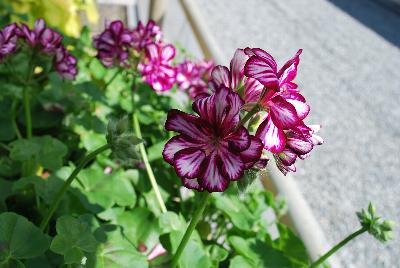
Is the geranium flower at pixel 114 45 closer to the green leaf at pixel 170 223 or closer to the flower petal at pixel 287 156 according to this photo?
the green leaf at pixel 170 223

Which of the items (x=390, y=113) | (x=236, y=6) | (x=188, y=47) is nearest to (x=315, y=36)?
(x=236, y=6)

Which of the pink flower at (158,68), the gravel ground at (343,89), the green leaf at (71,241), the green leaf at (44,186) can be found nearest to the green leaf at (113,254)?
the green leaf at (71,241)

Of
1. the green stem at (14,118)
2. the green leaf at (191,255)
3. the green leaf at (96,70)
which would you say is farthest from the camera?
the green leaf at (96,70)

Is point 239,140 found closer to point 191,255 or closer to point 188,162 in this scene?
point 188,162

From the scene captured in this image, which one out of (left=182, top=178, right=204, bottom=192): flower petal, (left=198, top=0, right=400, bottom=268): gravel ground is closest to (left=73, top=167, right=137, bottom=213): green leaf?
(left=182, top=178, right=204, bottom=192): flower petal

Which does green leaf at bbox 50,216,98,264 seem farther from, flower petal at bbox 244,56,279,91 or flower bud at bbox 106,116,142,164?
flower petal at bbox 244,56,279,91

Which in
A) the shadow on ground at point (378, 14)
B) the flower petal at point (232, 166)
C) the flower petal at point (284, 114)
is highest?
the shadow on ground at point (378, 14)

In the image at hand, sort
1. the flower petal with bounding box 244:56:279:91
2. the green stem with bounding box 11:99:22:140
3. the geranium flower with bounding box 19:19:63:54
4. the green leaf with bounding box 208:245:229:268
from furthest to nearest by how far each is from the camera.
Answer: the green stem with bounding box 11:99:22:140
the geranium flower with bounding box 19:19:63:54
the green leaf with bounding box 208:245:229:268
the flower petal with bounding box 244:56:279:91
